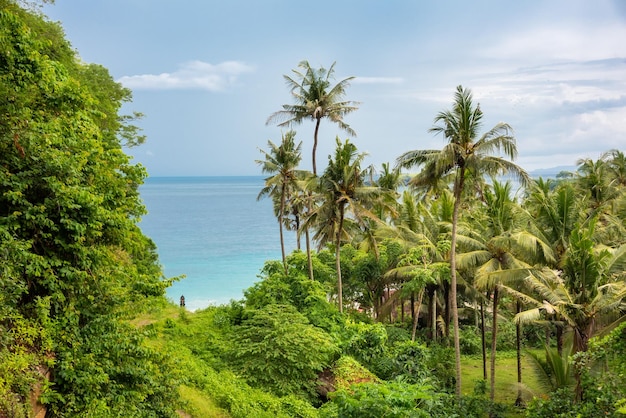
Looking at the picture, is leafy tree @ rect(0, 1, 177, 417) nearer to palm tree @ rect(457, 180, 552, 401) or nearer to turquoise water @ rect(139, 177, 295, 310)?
palm tree @ rect(457, 180, 552, 401)

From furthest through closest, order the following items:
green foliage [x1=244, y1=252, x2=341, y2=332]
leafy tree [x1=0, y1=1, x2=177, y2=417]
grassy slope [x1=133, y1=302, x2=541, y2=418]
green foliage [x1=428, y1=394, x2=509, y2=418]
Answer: green foliage [x1=244, y1=252, x2=341, y2=332] → green foliage [x1=428, y1=394, x2=509, y2=418] → grassy slope [x1=133, y1=302, x2=541, y2=418] → leafy tree [x1=0, y1=1, x2=177, y2=417]

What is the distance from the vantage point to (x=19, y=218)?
273 inches

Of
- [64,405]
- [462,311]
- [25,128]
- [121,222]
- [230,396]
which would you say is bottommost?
[462,311]

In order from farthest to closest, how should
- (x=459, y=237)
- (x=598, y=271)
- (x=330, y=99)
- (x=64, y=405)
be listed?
(x=330, y=99) < (x=459, y=237) < (x=598, y=271) < (x=64, y=405)

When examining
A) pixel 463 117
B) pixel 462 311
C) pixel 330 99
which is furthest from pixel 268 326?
pixel 462 311

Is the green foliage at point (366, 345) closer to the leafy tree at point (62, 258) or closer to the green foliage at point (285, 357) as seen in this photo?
the green foliage at point (285, 357)

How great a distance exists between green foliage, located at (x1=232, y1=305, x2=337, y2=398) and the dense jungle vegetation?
0.23 ft

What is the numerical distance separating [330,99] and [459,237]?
8.98 m

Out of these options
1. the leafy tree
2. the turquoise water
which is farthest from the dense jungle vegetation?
the turquoise water

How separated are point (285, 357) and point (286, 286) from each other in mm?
5251

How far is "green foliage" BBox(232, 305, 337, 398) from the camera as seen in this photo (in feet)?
43.0

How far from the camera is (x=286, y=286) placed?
18.4 meters

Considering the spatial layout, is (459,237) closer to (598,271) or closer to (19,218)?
(598,271)

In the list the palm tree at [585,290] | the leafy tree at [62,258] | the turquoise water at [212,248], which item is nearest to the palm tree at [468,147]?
the palm tree at [585,290]
